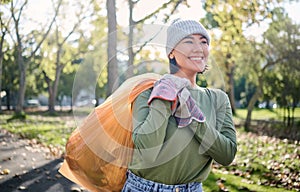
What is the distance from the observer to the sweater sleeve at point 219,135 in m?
1.68

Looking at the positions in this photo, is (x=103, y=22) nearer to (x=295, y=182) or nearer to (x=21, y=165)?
(x=21, y=165)

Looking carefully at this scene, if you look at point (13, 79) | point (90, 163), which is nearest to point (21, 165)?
point (90, 163)

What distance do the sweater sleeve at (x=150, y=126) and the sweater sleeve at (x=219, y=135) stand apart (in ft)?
0.57

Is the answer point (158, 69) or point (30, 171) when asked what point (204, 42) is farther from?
point (30, 171)

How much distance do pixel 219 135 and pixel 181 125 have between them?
0.23m

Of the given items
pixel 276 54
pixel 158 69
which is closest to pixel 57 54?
pixel 276 54

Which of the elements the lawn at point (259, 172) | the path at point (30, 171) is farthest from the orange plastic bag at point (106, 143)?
the path at point (30, 171)

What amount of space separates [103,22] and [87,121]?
14.8 metres

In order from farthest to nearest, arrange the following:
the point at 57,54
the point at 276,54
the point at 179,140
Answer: the point at 57,54 → the point at 276,54 → the point at 179,140

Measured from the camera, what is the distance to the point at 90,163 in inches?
82.9

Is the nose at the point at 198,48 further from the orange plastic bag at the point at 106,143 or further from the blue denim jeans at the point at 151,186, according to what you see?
the blue denim jeans at the point at 151,186

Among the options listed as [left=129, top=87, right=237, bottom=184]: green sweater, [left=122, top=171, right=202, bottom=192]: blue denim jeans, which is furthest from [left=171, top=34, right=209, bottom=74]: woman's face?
[left=122, top=171, right=202, bottom=192]: blue denim jeans

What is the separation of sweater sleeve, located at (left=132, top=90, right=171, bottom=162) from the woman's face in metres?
0.25

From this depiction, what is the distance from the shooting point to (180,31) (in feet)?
5.86
